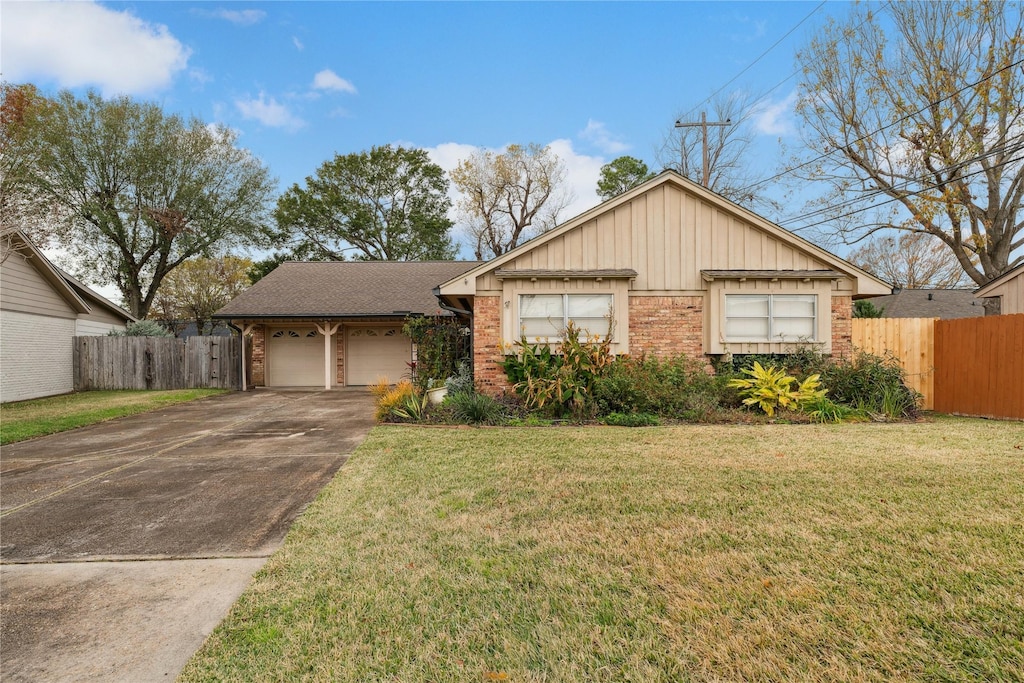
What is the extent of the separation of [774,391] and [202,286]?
37.5m

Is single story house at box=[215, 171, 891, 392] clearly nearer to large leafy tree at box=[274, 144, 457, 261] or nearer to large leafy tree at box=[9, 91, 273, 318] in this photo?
large leafy tree at box=[274, 144, 457, 261]

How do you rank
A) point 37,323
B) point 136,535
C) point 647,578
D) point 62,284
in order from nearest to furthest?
point 647,578 → point 136,535 → point 37,323 → point 62,284

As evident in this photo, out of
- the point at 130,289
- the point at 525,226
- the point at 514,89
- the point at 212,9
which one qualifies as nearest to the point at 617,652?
the point at 212,9

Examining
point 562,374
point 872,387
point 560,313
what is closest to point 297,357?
point 560,313

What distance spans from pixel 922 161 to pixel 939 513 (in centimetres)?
1725

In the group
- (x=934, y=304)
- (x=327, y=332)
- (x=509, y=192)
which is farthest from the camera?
(x=509, y=192)

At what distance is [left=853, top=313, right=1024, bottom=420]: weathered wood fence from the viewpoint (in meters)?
Answer: 8.26

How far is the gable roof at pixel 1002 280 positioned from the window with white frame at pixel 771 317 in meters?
4.80

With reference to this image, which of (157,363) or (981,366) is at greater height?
(981,366)

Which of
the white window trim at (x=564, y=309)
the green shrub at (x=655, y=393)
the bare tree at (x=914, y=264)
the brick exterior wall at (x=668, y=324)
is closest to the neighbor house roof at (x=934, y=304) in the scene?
the bare tree at (x=914, y=264)

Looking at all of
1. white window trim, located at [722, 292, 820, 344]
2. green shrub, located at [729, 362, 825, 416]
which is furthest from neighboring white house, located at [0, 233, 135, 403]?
green shrub, located at [729, 362, 825, 416]

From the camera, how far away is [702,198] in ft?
32.3

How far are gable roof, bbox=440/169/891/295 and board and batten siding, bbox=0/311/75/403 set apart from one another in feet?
39.6

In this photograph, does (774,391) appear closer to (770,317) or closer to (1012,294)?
(770,317)
